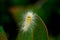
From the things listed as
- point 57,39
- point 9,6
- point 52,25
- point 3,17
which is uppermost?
point 9,6

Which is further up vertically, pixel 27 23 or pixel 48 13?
pixel 48 13

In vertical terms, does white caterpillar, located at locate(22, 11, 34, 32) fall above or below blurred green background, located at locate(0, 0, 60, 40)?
below

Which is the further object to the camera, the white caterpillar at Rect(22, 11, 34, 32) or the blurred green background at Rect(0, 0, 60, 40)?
the blurred green background at Rect(0, 0, 60, 40)

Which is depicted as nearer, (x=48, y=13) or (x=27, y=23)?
(x=27, y=23)

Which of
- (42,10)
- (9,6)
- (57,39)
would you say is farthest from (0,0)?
(57,39)

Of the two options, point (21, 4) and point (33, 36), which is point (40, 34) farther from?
point (21, 4)

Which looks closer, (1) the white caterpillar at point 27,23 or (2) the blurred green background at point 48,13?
(1) the white caterpillar at point 27,23

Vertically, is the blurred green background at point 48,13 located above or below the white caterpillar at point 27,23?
above

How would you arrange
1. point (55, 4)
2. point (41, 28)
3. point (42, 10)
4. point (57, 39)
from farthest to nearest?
1. point (55, 4)
2. point (42, 10)
3. point (57, 39)
4. point (41, 28)
